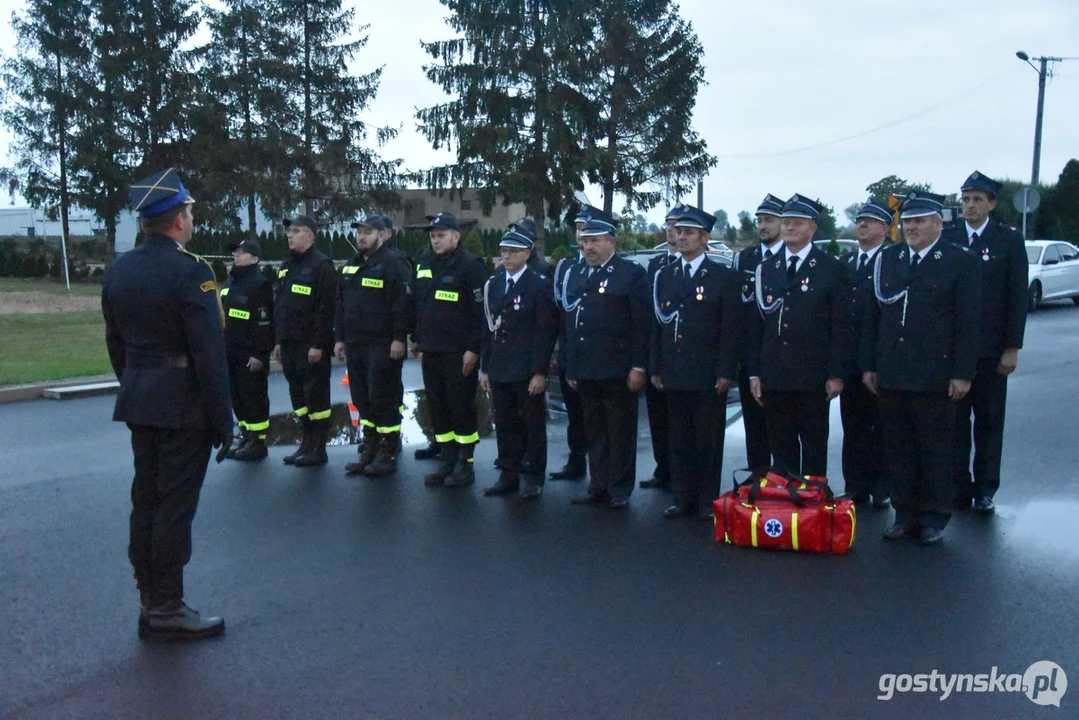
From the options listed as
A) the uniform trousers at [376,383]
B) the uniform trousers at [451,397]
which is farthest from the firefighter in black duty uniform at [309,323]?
the uniform trousers at [451,397]

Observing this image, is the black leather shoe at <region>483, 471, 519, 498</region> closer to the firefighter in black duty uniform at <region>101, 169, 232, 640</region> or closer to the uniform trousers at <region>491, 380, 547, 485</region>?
the uniform trousers at <region>491, 380, 547, 485</region>

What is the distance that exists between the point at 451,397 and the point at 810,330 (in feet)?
9.65

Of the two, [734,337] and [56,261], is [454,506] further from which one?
[56,261]

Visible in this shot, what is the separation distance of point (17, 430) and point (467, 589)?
703 cm

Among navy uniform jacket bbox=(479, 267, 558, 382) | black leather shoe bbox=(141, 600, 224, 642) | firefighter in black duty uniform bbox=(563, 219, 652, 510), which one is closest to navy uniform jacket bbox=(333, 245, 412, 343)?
navy uniform jacket bbox=(479, 267, 558, 382)

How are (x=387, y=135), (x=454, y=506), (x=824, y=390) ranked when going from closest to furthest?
(x=824, y=390) → (x=454, y=506) → (x=387, y=135)

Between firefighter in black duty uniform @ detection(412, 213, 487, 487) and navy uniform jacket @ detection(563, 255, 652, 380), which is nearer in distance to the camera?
navy uniform jacket @ detection(563, 255, 652, 380)

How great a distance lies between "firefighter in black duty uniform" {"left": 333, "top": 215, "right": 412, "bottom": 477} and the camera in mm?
8531

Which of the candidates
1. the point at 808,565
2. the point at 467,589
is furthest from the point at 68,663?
the point at 808,565

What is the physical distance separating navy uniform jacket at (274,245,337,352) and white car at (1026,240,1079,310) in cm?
2045

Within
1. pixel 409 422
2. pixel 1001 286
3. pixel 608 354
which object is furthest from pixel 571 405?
pixel 1001 286

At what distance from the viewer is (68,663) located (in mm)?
4738

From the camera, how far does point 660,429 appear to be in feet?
26.6

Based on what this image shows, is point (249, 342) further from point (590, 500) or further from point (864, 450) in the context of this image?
point (864, 450)
